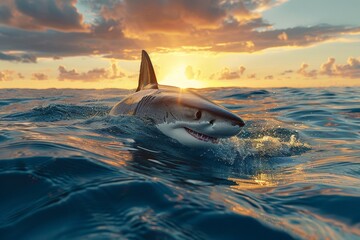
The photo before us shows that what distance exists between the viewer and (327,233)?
2.87 metres

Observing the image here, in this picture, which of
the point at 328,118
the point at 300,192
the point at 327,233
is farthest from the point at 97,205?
the point at 328,118

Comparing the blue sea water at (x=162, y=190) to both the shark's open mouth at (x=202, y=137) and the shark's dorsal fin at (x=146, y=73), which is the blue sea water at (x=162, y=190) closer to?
the shark's open mouth at (x=202, y=137)

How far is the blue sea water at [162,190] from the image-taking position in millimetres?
2576

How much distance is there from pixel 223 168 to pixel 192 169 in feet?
1.94

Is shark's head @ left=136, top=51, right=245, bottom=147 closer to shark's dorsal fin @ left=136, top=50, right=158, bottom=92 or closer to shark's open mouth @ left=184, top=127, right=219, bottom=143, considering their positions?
shark's open mouth @ left=184, top=127, right=219, bottom=143

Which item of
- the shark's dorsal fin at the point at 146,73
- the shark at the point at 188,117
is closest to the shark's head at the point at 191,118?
the shark at the point at 188,117

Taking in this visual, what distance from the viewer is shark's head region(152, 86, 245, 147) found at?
16.4 feet

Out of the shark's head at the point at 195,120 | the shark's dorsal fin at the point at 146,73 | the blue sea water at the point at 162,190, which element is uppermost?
the shark's dorsal fin at the point at 146,73

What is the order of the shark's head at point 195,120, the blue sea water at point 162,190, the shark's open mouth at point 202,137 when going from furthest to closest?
the shark's open mouth at point 202,137
the shark's head at point 195,120
the blue sea water at point 162,190

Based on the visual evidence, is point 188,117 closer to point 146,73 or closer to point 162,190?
point 162,190

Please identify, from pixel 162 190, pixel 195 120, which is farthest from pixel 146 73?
pixel 162 190

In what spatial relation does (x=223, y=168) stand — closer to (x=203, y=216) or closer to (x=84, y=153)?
(x=84, y=153)

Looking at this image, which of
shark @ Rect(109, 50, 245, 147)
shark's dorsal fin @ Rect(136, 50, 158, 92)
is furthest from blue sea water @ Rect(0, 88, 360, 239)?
shark's dorsal fin @ Rect(136, 50, 158, 92)

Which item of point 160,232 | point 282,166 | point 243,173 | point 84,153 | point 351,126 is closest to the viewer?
point 160,232
